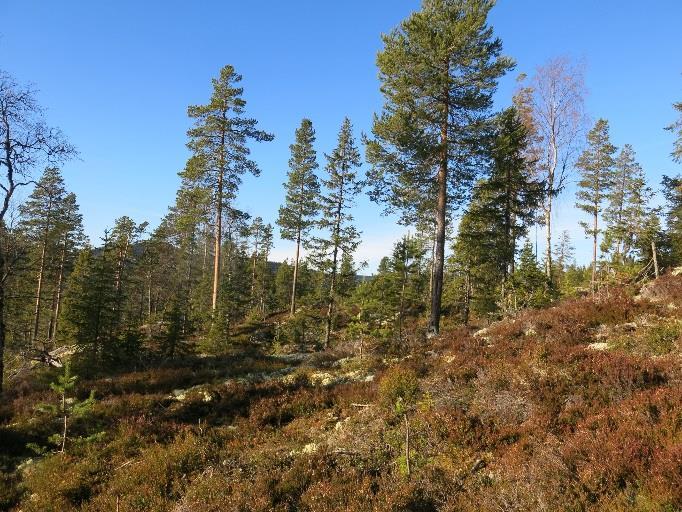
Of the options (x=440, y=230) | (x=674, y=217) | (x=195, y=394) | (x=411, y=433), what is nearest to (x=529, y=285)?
(x=440, y=230)

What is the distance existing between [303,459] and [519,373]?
5.26 meters

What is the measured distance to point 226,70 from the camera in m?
23.9

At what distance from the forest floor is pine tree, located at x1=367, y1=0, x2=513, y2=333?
6637mm

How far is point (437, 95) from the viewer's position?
16.3 meters

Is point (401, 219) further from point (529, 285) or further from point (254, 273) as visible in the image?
point (254, 273)

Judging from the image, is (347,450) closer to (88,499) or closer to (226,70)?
(88,499)

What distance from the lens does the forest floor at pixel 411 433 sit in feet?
19.4

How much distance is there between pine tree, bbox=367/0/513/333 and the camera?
1561 centimetres

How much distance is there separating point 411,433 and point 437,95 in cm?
1348

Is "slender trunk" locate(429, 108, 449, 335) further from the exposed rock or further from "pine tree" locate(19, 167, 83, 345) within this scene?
"pine tree" locate(19, 167, 83, 345)

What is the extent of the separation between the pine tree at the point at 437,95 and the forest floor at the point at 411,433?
6.64m

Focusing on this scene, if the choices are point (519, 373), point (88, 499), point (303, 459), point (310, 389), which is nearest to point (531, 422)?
point (519, 373)

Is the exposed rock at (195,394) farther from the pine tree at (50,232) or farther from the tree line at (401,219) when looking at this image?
the pine tree at (50,232)

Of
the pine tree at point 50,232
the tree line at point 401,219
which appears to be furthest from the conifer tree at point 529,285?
the pine tree at point 50,232
